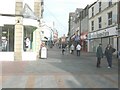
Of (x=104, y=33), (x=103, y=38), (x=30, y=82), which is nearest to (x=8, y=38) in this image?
(x=30, y=82)

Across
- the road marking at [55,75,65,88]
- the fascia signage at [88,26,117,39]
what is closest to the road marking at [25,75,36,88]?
the road marking at [55,75,65,88]

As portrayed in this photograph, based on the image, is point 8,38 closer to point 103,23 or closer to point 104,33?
point 104,33

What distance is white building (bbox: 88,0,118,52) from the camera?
38156mm

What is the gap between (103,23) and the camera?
4456 centimetres

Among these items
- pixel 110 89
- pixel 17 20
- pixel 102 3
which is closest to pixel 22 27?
pixel 17 20

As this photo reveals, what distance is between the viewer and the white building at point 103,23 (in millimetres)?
38156

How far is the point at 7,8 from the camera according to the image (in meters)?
27.1

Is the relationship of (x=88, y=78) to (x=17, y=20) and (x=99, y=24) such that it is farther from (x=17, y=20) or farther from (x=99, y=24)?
(x=99, y=24)

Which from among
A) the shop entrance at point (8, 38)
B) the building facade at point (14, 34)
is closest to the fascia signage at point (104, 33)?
the building facade at point (14, 34)

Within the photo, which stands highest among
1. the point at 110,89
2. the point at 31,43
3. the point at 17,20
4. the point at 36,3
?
the point at 36,3

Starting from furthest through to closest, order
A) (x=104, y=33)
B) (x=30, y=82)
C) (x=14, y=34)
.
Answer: (x=104, y=33)
(x=14, y=34)
(x=30, y=82)

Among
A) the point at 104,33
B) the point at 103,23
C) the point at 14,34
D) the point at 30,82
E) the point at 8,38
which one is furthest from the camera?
the point at 103,23

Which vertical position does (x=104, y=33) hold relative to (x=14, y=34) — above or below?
above

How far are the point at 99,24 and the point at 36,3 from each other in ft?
55.5
